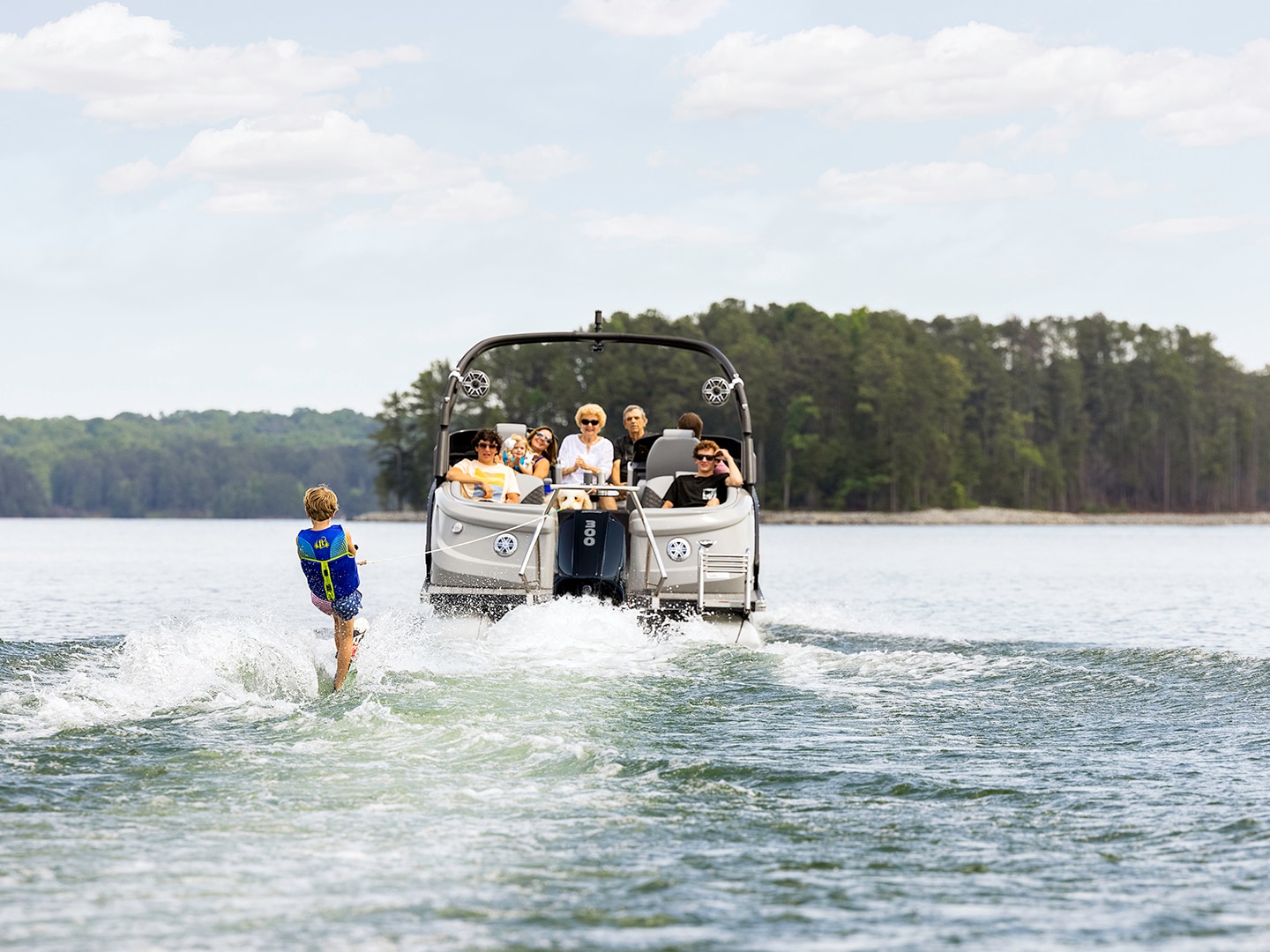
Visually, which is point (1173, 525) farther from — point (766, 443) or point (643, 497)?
point (643, 497)

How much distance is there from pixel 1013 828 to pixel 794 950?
6.12 ft

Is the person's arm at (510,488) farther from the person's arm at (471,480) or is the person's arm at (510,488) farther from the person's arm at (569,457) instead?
the person's arm at (569,457)

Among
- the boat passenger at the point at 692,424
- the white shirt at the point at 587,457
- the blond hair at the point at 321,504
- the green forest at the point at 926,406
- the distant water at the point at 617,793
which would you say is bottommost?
the distant water at the point at 617,793

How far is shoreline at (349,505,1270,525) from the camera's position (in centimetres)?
10050

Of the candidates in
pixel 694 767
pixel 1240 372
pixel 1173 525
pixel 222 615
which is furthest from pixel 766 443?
pixel 694 767

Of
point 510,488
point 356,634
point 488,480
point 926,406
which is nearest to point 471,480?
point 488,480

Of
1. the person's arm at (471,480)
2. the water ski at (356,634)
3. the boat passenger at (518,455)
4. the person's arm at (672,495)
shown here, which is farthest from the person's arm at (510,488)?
the water ski at (356,634)

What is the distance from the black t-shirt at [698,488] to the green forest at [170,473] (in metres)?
146

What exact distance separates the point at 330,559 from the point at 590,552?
309cm

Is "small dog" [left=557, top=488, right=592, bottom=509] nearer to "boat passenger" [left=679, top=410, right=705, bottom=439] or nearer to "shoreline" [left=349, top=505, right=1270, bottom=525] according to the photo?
"boat passenger" [left=679, top=410, right=705, bottom=439]

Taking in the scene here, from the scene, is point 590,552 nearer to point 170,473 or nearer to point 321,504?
point 321,504

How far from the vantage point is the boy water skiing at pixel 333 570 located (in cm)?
803

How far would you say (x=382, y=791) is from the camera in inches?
232

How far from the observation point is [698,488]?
476 inches
